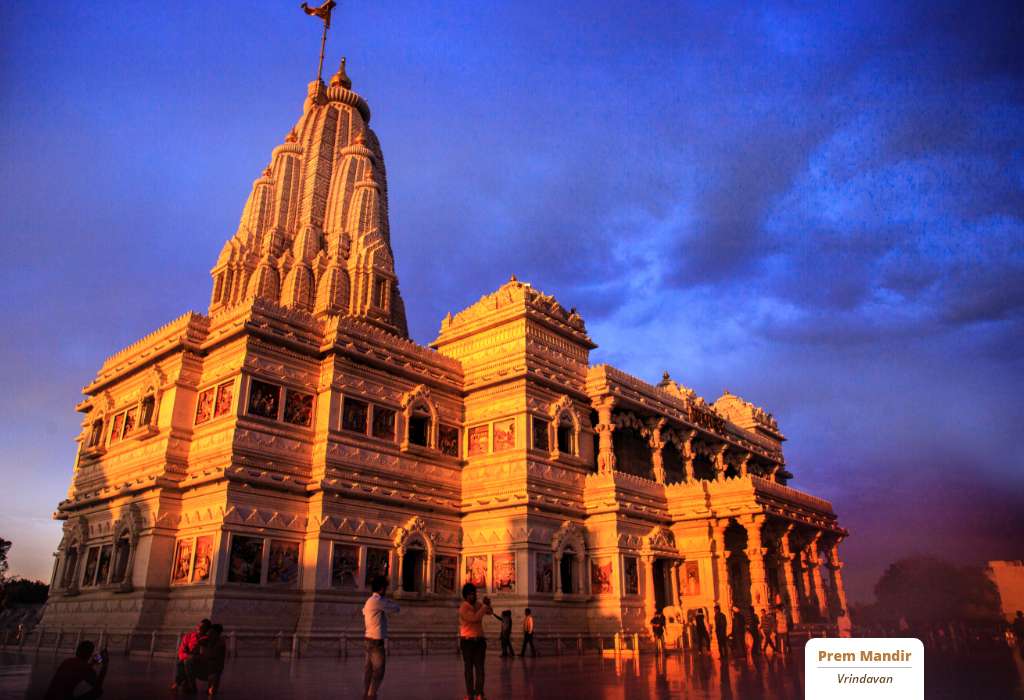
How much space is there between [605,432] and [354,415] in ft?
40.6

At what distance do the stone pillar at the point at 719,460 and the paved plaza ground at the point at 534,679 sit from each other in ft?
70.5

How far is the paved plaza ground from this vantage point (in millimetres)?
12109

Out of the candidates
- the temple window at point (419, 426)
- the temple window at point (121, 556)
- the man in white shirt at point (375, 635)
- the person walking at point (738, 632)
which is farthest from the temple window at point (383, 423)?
the man in white shirt at point (375, 635)

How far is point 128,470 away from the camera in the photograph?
31.0 meters

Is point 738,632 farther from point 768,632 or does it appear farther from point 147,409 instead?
point 147,409

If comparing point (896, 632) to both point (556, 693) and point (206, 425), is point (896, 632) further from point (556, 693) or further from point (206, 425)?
point (206, 425)

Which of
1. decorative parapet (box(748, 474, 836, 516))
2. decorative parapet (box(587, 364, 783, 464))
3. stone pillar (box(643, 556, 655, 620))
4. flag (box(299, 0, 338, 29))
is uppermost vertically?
flag (box(299, 0, 338, 29))

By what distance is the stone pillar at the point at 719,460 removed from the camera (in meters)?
43.0

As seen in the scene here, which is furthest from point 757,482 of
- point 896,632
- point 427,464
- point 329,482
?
point 329,482

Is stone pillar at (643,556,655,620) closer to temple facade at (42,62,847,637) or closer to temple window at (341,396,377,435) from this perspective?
temple facade at (42,62,847,637)

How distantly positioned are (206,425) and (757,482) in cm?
2474

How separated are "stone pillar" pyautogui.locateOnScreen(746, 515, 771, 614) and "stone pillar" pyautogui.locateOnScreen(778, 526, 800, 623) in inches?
109

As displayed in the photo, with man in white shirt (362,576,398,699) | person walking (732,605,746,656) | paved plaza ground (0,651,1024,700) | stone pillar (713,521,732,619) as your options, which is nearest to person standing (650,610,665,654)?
person walking (732,605,746,656)

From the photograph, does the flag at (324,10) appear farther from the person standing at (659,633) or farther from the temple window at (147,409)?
the person standing at (659,633)
